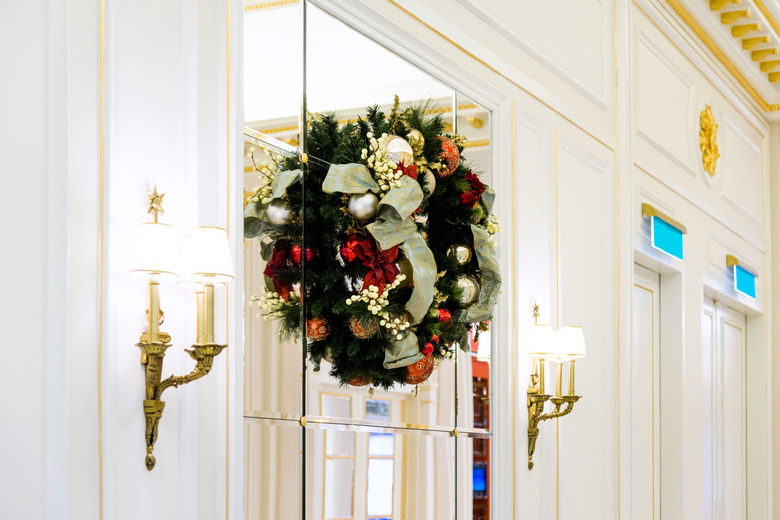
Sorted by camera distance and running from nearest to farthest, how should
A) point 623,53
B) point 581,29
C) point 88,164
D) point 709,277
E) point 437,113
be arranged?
point 88,164 → point 437,113 → point 581,29 → point 623,53 → point 709,277

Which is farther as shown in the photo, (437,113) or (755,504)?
(755,504)

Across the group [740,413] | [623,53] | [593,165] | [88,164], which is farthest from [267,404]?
[740,413]

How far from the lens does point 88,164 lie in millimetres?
1941

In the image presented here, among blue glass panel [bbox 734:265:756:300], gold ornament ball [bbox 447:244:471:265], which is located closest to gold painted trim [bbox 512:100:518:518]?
gold ornament ball [bbox 447:244:471:265]

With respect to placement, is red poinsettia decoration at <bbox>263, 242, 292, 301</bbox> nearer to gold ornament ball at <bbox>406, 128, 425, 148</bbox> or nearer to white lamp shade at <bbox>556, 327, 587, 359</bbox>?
gold ornament ball at <bbox>406, 128, 425, 148</bbox>

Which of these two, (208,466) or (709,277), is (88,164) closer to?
(208,466)

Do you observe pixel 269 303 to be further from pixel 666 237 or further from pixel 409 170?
pixel 666 237

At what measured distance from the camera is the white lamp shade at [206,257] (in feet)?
6.43

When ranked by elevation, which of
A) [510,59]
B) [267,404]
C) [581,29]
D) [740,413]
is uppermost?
[581,29]

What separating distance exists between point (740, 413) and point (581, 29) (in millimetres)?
3702

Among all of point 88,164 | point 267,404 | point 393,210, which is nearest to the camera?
point 88,164

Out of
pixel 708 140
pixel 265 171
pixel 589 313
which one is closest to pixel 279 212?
pixel 265 171

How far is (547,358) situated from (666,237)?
193 cm

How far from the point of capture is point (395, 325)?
2.59m
